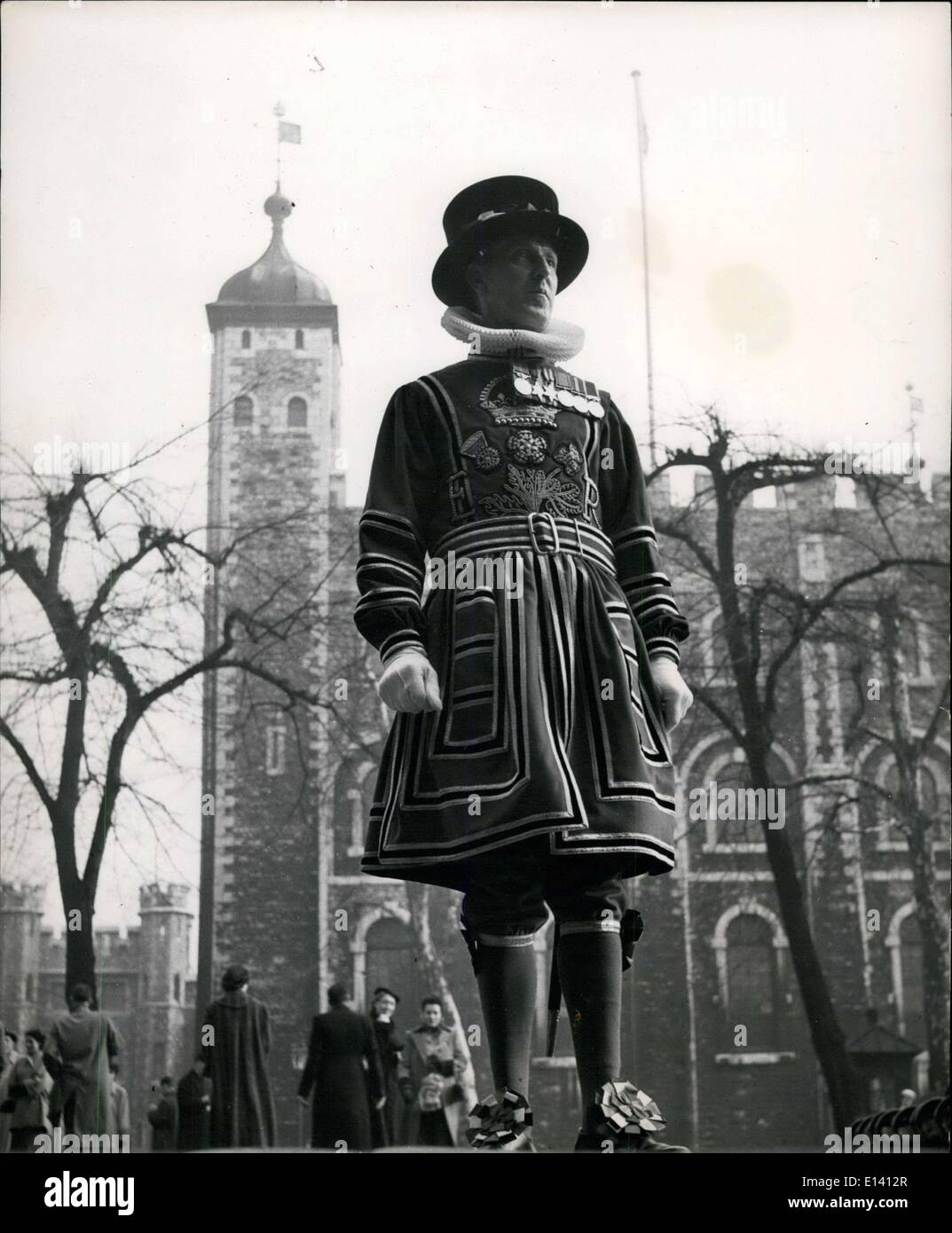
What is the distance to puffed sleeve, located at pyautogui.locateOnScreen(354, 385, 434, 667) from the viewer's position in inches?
172

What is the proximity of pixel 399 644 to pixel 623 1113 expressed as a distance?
1329mm

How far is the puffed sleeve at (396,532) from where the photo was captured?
14.3 ft

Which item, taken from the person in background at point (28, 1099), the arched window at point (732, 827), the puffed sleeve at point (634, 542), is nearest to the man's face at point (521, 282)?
the puffed sleeve at point (634, 542)

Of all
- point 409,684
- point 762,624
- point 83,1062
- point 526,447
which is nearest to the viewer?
point 409,684

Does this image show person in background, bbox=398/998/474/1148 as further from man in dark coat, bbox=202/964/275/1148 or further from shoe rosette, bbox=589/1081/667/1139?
shoe rosette, bbox=589/1081/667/1139

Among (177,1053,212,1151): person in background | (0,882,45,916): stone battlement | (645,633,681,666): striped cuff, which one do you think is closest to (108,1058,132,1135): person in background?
(177,1053,212,1151): person in background

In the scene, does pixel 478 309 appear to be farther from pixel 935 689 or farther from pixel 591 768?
pixel 935 689

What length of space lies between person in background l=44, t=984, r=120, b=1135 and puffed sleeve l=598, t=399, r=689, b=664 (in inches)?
283

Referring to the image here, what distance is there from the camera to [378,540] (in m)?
4.46

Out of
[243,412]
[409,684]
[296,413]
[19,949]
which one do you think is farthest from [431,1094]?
[296,413]

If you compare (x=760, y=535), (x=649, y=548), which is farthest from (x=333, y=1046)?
(x=760, y=535)

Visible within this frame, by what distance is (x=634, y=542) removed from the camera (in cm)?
475

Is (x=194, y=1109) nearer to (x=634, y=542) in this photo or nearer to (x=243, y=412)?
(x=634, y=542)

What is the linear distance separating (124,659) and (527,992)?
1052 centimetres
